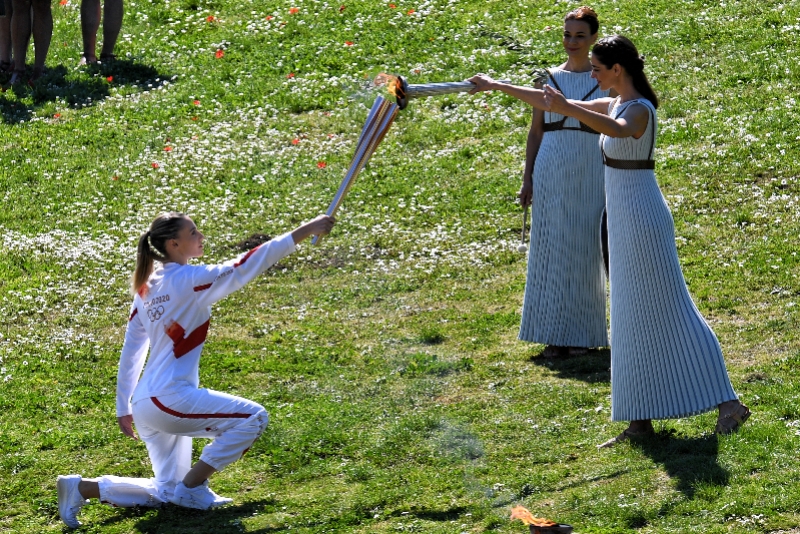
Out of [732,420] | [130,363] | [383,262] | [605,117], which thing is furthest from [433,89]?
[383,262]

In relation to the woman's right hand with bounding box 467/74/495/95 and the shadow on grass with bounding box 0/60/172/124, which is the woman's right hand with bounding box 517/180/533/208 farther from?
the shadow on grass with bounding box 0/60/172/124

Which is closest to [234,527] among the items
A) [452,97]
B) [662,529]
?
[662,529]

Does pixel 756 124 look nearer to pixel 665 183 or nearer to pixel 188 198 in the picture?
pixel 665 183

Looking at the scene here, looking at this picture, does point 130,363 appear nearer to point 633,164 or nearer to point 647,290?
point 647,290

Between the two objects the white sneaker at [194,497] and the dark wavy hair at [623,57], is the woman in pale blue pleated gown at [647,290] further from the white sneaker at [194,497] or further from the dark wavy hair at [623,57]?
the white sneaker at [194,497]

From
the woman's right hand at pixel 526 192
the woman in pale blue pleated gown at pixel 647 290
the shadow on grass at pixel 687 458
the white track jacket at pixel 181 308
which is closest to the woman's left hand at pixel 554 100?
the woman in pale blue pleated gown at pixel 647 290

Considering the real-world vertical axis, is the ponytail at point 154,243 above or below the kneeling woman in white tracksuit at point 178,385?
above

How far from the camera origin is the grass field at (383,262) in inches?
272

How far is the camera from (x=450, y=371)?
31.0ft

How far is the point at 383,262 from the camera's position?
12.3m

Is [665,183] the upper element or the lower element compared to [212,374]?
upper

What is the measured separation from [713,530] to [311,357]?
489cm

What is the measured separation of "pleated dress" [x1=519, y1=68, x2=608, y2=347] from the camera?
9477 millimetres

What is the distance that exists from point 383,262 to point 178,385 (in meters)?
Result: 5.80
